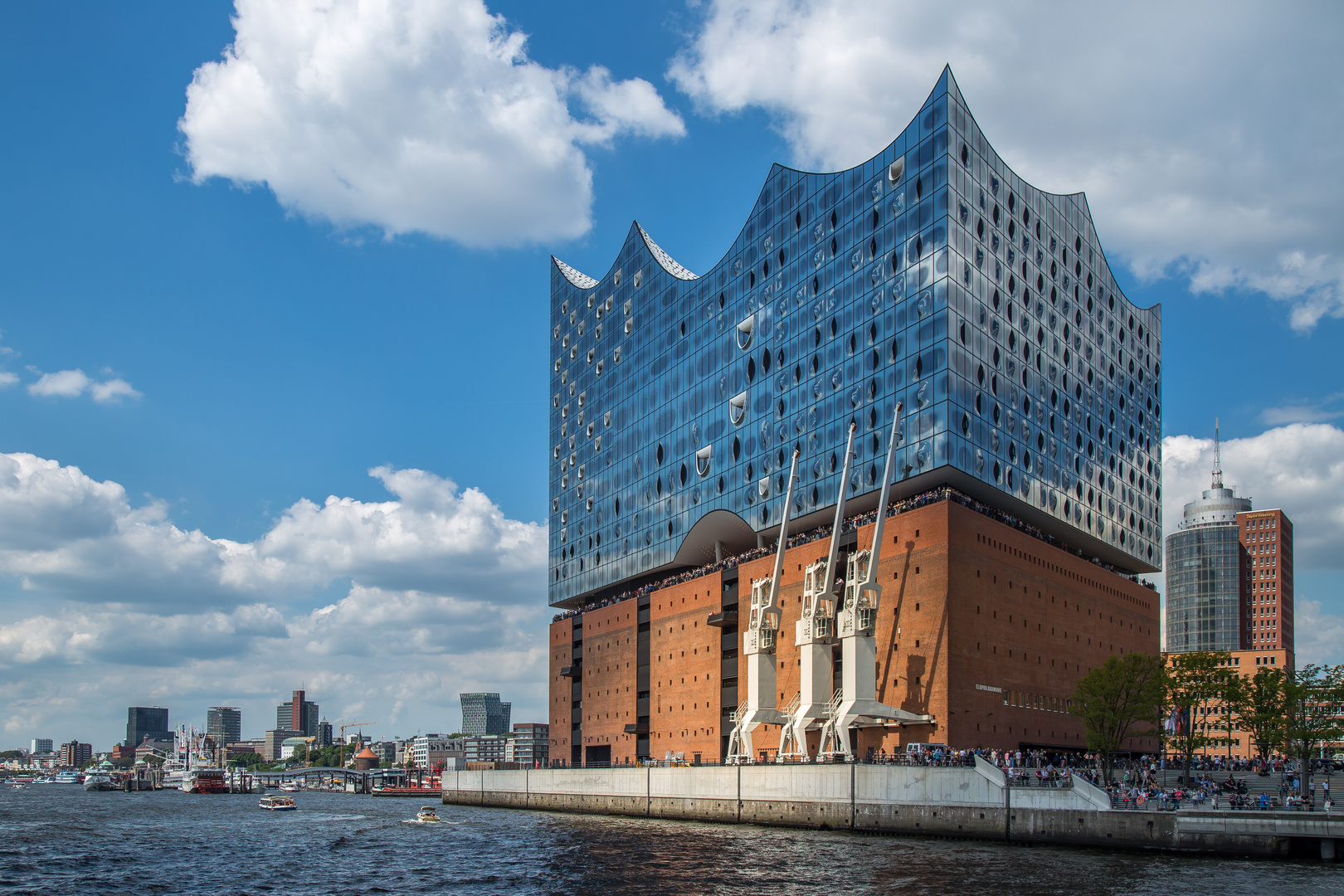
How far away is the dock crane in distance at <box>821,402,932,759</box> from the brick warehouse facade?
243cm

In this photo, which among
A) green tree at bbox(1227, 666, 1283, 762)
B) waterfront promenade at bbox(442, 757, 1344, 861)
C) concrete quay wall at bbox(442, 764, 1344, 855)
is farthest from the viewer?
green tree at bbox(1227, 666, 1283, 762)

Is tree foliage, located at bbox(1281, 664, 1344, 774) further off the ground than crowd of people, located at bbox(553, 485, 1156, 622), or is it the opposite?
crowd of people, located at bbox(553, 485, 1156, 622)

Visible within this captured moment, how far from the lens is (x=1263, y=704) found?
79750 millimetres

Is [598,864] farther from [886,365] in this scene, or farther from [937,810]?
[886,365]

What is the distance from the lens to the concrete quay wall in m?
49.3

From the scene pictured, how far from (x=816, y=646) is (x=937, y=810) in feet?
57.0

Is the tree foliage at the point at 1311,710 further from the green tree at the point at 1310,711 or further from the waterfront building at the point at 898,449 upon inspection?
the waterfront building at the point at 898,449

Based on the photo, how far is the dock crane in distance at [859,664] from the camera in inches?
2726

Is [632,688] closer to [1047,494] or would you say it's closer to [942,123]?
[1047,494]

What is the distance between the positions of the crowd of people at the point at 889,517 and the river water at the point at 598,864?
Answer: 22.0 meters

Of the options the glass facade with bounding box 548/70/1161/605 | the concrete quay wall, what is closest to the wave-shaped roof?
the glass facade with bounding box 548/70/1161/605

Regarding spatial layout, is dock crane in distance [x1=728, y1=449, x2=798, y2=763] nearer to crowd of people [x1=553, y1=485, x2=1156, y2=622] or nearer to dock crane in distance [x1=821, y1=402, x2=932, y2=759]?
crowd of people [x1=553, y1=485, x2=1156, y2=622]

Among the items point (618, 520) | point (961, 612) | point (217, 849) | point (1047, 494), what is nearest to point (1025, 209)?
point (1047, 494)

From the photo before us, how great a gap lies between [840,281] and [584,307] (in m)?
51.8
